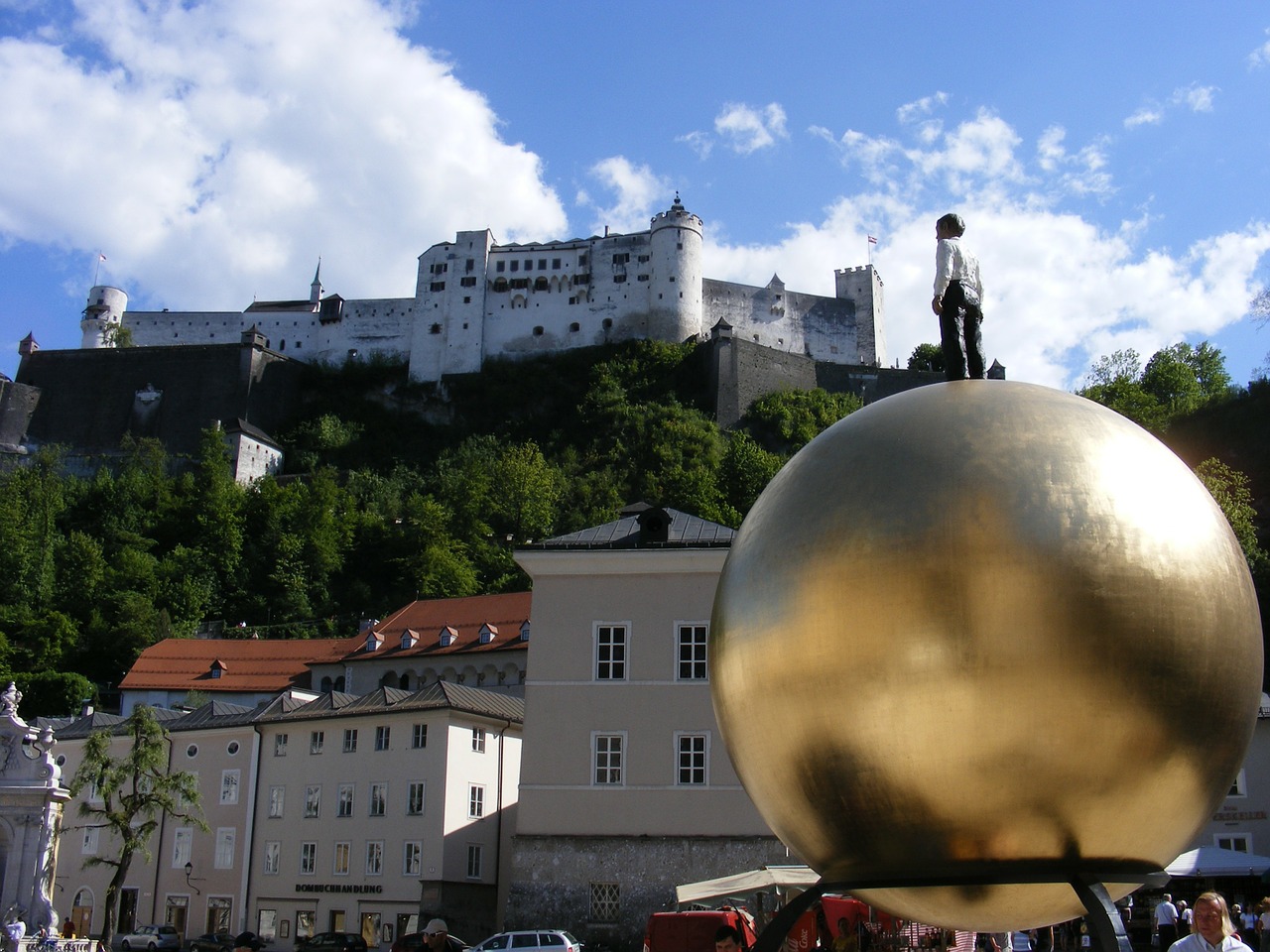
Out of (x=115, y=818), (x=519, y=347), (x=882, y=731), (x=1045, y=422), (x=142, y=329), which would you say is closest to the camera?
(x=882, y=731)

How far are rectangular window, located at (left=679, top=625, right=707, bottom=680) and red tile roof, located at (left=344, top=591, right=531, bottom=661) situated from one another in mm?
27726

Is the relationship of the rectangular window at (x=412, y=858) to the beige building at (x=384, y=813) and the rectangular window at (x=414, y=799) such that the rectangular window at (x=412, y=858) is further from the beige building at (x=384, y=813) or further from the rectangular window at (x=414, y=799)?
the rectangular window at (x=414, y=799)

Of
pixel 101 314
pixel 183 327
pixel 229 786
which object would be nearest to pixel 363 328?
pixel 183 327

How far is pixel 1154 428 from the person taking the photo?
6569cm

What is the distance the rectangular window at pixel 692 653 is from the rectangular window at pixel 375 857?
14.2m

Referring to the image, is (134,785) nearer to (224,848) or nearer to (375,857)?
(224,848)

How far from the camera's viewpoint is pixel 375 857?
119ft

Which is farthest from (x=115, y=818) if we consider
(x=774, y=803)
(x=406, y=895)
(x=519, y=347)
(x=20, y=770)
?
(x=519, y=347)

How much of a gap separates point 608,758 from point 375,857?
13094 mm

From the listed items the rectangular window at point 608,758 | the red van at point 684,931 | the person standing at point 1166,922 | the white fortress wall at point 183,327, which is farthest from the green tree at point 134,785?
the white fortress wall at point 183,327

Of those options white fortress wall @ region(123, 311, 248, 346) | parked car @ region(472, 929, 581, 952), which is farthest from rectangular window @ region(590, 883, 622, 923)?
white fortress wall @ region(123, 311, 248, 346)

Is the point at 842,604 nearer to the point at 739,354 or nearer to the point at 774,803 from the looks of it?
the point at 774,803

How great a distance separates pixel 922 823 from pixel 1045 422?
5.48ft

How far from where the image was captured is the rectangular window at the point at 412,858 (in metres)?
35.5
